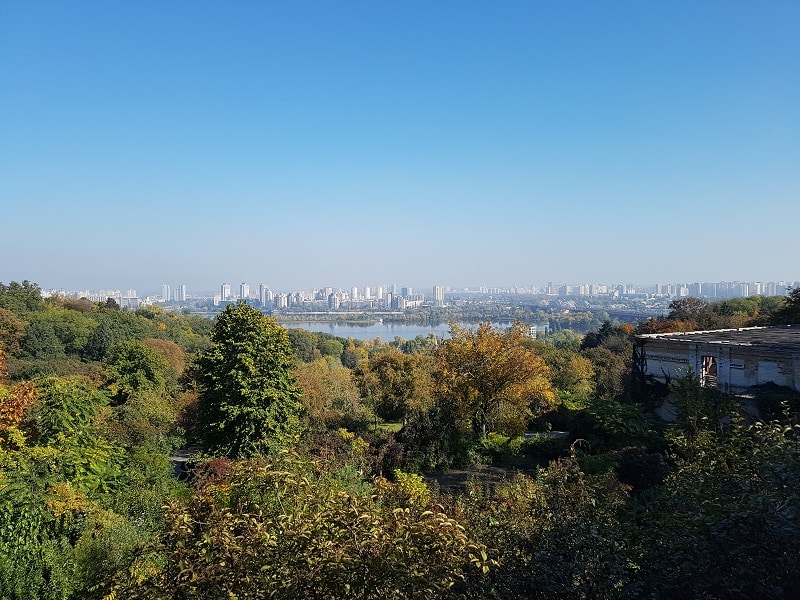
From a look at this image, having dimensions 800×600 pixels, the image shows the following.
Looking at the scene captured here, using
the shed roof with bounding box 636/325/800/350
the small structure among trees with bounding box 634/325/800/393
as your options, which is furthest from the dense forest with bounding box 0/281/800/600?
the shed roof with bounding box 636/325/800/350

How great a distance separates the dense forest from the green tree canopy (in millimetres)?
48

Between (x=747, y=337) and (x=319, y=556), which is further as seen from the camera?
(x=747, y=337)

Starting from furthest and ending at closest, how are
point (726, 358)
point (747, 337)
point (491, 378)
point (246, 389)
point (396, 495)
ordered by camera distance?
point (747, 337) → point (491, 378) → point (726, 358) → point (246, 389) → point (396, 495)

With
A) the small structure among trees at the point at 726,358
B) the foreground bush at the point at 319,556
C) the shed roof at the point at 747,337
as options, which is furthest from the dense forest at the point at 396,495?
the shed roof at the point at 747,337

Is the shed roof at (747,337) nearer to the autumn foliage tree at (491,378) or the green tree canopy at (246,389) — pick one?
the autumn foliage tree at (491,378)

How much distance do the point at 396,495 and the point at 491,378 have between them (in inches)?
444

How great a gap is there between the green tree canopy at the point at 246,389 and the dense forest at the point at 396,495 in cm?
5

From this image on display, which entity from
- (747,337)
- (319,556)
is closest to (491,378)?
(747,337)

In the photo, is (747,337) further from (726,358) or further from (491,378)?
(491,378)

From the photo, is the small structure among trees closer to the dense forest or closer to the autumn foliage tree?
the dense forest

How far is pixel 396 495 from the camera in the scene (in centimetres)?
350

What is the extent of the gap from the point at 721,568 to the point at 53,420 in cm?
1033

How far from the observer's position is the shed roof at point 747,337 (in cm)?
1350

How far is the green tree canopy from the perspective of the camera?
10.8 m
